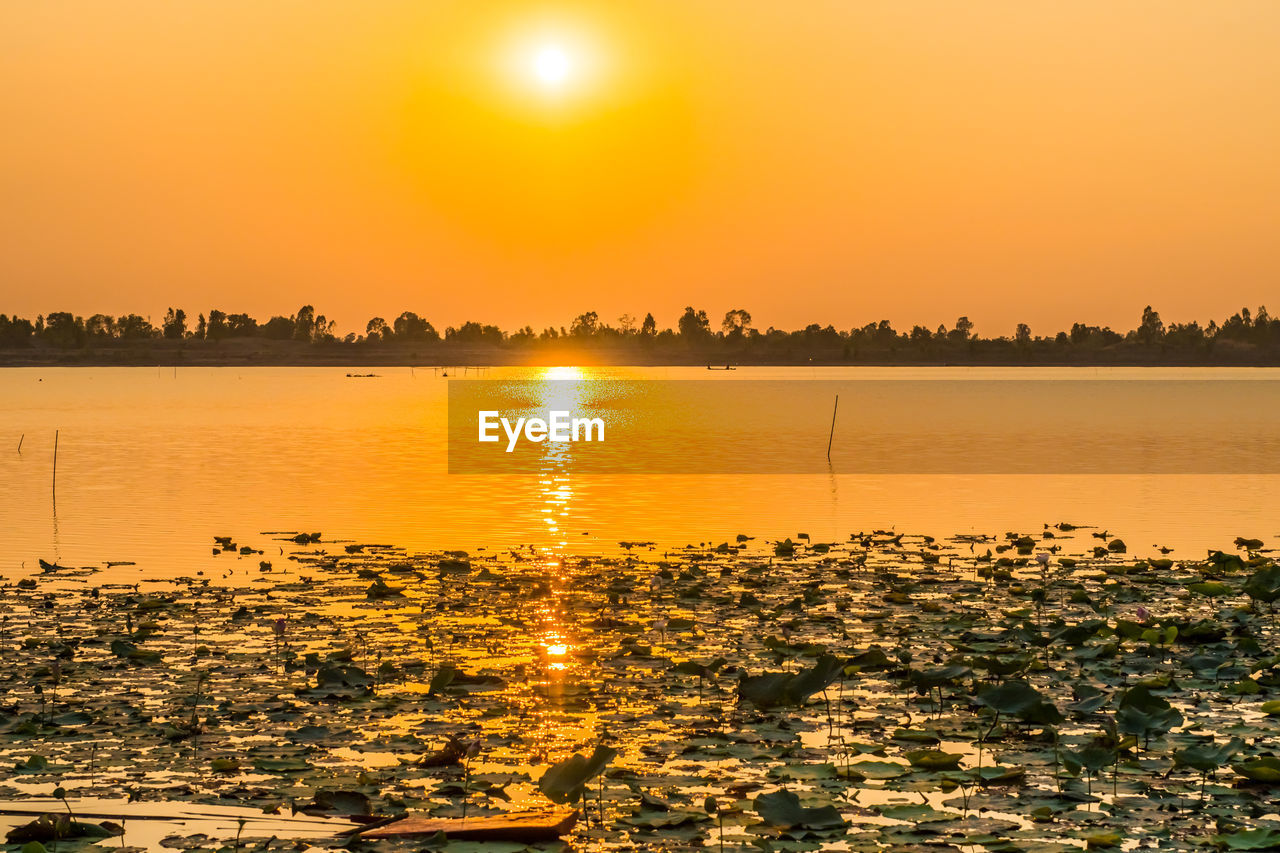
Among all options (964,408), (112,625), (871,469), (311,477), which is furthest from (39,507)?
(964,408)

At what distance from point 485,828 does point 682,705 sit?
4.32 meters

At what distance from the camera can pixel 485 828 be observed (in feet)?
31.6

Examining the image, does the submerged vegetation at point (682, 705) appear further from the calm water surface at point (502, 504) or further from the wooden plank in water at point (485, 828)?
the calm water surface at point (502, 504)

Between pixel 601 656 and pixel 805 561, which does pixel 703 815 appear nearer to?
pixel 601 656

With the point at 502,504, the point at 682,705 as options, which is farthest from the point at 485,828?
the point at 502,504

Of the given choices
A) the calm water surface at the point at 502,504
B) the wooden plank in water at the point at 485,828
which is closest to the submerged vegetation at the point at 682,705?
the wooden plank in water at the point at 485,828

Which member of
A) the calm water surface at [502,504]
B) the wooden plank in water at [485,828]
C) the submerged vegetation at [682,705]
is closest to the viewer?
the wooden plank in water at [485,828]

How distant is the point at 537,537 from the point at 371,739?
59.1 ft

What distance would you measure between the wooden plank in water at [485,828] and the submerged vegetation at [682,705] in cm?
11

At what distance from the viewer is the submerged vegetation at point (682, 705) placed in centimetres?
1018

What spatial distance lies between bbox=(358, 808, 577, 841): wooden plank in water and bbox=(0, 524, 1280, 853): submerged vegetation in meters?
0.11

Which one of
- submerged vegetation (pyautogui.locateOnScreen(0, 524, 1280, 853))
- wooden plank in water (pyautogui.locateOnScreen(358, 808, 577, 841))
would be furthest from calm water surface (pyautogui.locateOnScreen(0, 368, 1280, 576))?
wooden plank in water (pyautogui.locateOnScreen(358, 808, 577, 841))

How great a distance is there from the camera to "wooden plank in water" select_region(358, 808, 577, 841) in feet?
31.5

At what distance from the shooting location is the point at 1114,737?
11570 mm
